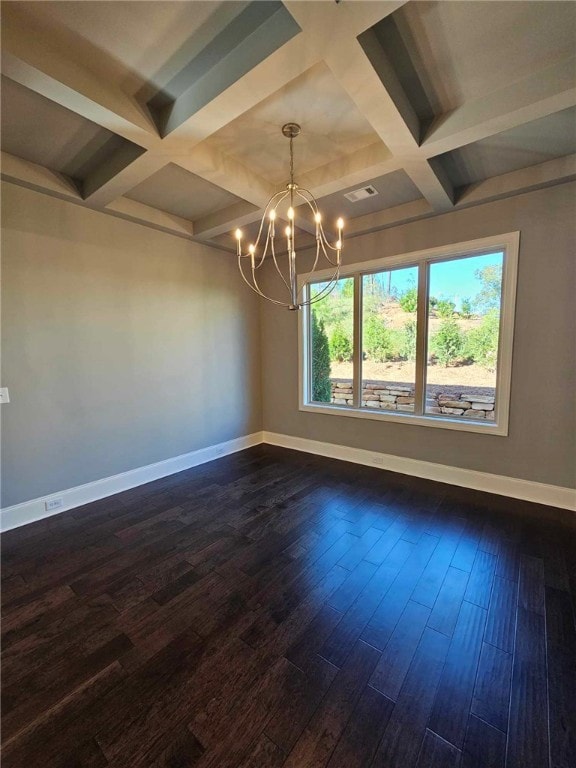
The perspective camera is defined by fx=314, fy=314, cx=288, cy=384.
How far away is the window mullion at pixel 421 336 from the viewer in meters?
3.52

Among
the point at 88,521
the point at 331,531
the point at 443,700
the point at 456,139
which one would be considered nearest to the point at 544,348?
the point at 456,139

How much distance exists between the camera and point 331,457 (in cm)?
432

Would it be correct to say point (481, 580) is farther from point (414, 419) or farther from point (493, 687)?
point (414, 419)

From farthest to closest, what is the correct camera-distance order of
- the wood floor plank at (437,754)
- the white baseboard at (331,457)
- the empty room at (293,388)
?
the white baseboard at (331,457), the empty room at (293,388), the wood floor plank at (437,754)

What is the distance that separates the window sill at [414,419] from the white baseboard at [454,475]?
1.42 feet

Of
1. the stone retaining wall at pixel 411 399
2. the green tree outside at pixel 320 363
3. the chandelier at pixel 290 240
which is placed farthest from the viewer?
the green tree outside at pixel 320 363

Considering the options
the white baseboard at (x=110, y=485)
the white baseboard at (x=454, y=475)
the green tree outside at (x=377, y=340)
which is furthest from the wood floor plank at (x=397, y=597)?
the white baseboard at (x=110, y=485)

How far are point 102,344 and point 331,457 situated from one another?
10.1ft

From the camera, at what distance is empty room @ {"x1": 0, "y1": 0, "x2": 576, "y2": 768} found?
1346 mm

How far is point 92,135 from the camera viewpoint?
7.52 feet

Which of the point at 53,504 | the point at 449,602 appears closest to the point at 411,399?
the point at 449,602

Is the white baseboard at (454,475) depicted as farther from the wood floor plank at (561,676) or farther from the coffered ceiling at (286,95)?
the coffered ceiling at (286,95)

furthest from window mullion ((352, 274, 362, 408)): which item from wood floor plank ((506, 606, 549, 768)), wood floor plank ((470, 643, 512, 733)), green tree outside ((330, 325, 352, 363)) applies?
wood floor plank ((470, 643, 512, 733))

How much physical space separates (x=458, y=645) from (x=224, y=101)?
313cm
